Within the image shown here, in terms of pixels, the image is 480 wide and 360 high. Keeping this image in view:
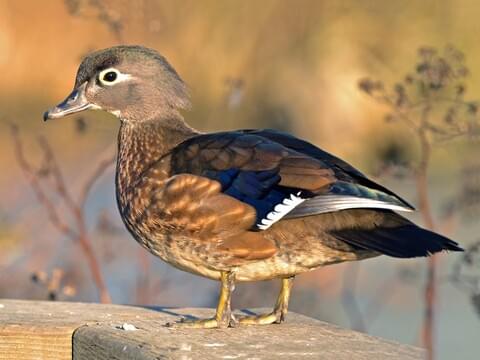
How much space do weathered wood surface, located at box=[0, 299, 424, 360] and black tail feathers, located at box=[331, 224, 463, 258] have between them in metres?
0.26

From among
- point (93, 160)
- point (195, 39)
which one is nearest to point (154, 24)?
point (93, 160)

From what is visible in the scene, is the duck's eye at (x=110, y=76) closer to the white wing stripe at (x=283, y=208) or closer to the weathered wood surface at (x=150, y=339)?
the weathered wood surface at (x=150, y=339)

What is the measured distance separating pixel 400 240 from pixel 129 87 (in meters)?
1.39

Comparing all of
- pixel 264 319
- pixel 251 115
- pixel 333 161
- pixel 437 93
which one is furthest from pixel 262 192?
pixel 251 115

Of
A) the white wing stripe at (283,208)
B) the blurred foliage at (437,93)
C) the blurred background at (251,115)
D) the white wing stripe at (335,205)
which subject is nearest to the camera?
the white wing stripe at (335,205)

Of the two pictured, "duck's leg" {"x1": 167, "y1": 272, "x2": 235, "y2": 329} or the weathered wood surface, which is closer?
the weathered wood surface

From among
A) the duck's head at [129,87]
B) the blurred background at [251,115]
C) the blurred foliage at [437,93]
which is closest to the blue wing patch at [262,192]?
the duck's head at [129,87]

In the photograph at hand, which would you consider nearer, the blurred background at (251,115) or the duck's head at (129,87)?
the duck's head at (129,87)

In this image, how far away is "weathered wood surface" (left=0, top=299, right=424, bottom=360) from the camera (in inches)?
147

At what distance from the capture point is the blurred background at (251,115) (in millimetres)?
7375

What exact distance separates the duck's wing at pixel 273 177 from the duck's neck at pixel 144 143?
195 millimetres

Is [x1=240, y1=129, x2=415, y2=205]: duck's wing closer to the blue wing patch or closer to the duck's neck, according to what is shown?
the blue wing patch

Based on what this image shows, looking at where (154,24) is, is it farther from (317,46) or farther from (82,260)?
(317,46)

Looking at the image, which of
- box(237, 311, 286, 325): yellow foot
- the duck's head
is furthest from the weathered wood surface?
the duck's head
